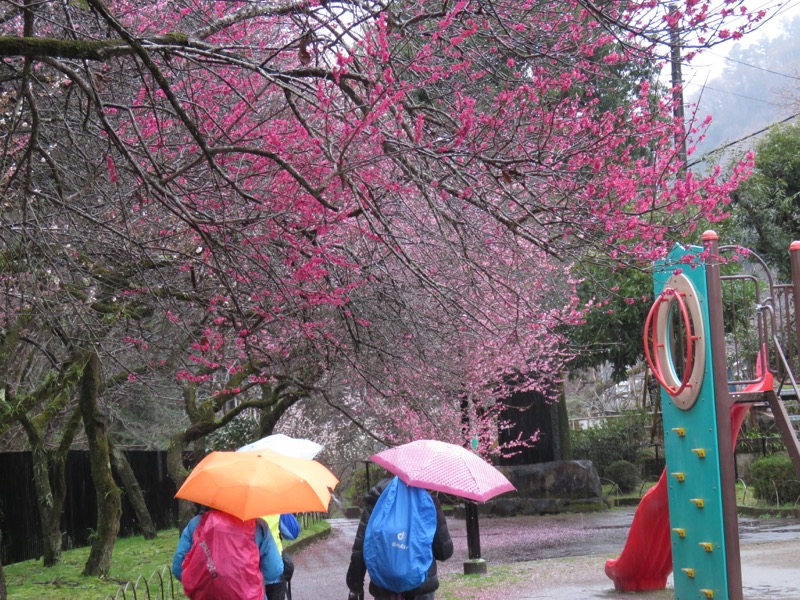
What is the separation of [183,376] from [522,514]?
1435 cm

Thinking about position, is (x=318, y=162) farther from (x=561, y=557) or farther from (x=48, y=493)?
(x=48, y=493)

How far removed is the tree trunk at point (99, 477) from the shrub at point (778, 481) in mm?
13166

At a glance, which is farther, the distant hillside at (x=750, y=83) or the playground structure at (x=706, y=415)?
the distant hillside at (x=750, y=83)

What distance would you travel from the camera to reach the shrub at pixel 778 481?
19328mm

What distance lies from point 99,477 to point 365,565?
281 inches

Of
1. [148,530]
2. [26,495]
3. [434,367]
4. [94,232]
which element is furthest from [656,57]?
[148,530]

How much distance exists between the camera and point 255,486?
595 cm

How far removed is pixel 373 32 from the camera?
6426 millimetres

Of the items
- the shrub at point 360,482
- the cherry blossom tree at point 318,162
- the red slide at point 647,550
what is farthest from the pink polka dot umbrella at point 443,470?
the shrub at point 360,482

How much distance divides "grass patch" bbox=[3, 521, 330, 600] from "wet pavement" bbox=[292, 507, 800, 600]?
189cm

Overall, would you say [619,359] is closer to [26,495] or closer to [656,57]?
[26,495]

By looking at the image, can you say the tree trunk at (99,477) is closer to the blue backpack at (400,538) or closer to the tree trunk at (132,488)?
the tree trunk at (132,488)

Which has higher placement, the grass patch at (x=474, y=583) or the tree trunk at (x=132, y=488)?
the tree trunk at (x=132, y=488)

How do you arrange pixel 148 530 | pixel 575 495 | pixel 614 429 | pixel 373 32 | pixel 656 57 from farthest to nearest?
pixel 614 429 < pixel 575 495 < pixel 148 530 < pixel 373 32 < pixel 656 57
